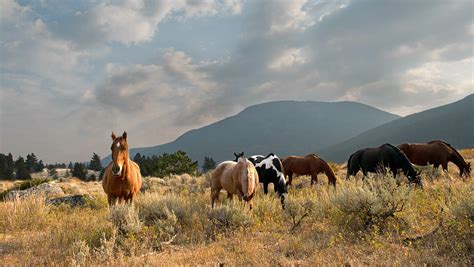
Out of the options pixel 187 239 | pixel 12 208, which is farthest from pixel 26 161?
pixel 187 239

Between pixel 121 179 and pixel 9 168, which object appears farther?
pixel 9 168

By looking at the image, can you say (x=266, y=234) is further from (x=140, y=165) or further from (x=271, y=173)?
(x=140, y=165)

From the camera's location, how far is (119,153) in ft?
24.4

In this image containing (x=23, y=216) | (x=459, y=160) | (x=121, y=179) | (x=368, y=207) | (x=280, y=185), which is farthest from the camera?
(x=459, y=160)

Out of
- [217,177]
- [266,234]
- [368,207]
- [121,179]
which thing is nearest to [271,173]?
[217,177]

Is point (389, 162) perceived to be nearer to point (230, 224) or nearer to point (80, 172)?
point (230, 224)

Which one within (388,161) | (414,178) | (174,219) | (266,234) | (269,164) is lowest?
(266,234)

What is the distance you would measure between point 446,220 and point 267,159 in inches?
301

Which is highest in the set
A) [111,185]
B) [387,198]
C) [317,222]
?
[111,185]

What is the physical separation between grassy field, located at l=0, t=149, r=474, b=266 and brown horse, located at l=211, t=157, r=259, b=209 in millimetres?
533

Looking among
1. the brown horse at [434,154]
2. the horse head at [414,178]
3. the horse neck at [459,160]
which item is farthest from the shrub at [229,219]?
the horse neck at [459,160]

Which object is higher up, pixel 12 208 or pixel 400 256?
pixel 12 208

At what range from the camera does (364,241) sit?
5746 millimetres

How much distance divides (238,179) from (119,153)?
11.3 feet
